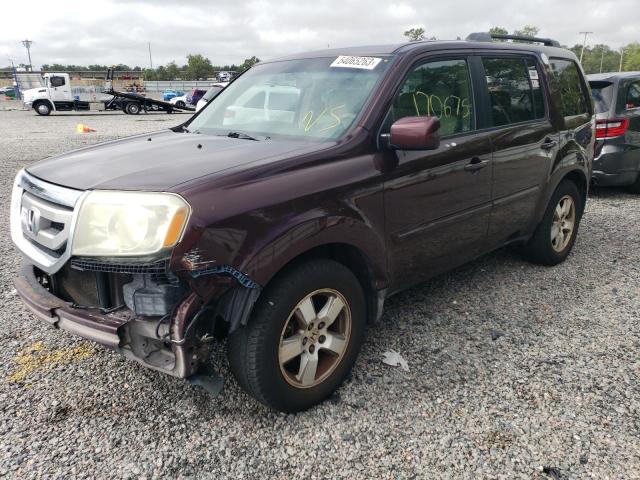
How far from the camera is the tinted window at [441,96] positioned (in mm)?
3102

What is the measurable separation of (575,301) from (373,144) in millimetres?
2291

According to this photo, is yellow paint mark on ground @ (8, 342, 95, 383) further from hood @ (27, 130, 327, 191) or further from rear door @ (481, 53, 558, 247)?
rear door @ (481, 53, 558, 247)

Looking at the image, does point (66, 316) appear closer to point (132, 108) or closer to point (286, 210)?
point (286, 210)

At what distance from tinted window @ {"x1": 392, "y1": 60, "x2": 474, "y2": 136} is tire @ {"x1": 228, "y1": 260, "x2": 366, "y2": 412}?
1.08m

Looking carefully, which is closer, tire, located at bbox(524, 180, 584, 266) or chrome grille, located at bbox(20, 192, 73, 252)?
chrome grille, located at bbox(20, 192, 73, 252)

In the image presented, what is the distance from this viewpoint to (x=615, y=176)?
718 cm

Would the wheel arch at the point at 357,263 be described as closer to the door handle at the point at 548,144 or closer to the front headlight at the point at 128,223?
the front headlight at the point at 128,223

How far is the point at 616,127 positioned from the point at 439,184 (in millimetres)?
5100

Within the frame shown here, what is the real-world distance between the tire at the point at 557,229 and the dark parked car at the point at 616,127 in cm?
278

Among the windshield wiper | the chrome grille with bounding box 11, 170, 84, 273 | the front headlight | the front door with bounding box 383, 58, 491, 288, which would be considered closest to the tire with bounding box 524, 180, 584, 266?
the front door with bounding box 383, 58, 491, 288

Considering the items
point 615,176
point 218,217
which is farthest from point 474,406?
point 615,176

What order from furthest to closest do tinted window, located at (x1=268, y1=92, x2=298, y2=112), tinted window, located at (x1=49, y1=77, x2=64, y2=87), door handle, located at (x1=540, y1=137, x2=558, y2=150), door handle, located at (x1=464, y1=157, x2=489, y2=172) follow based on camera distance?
1. tinted window, located at (x1=49, y1=77, x2=64, y2=87)
2. door handle, located at (x1=540, y1=137, x2=558, y2=150)
3. door handle, located at (x1=464, y1=157, x2=489, y2=172)
4. tinted window, located at (x1=268, y1=92, x2=298, y2=112)

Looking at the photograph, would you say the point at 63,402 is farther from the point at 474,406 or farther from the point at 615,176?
the point at 615,176

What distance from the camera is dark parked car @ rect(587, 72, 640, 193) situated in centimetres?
697
